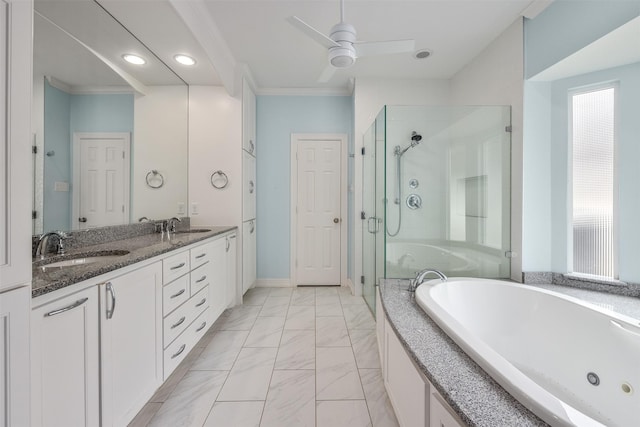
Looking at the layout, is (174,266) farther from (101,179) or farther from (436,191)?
(436,191)

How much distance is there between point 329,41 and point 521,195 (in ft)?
5.78

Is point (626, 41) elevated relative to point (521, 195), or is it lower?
elevated

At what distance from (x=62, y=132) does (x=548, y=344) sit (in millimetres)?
2952

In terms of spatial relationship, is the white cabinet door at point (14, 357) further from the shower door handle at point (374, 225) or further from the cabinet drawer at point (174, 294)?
the shower door handle at point (374, 225)

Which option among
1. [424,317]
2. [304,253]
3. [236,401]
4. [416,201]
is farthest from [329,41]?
[304,253]

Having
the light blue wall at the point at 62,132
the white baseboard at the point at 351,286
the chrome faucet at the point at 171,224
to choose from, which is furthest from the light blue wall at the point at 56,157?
the white baseboard at the point at 351,286

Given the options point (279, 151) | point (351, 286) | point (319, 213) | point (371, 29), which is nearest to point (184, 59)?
point (279, 151)

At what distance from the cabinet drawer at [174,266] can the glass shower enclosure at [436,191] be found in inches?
59.1

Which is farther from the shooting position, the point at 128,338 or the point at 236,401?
the point at 236,401

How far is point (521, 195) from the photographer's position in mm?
1982

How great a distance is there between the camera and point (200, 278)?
1.89 metres

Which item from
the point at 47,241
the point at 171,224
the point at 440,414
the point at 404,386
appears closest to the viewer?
the point at 440,414

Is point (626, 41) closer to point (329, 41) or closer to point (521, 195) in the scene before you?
point (521, 195)

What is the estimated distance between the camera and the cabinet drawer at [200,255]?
1788 mm
